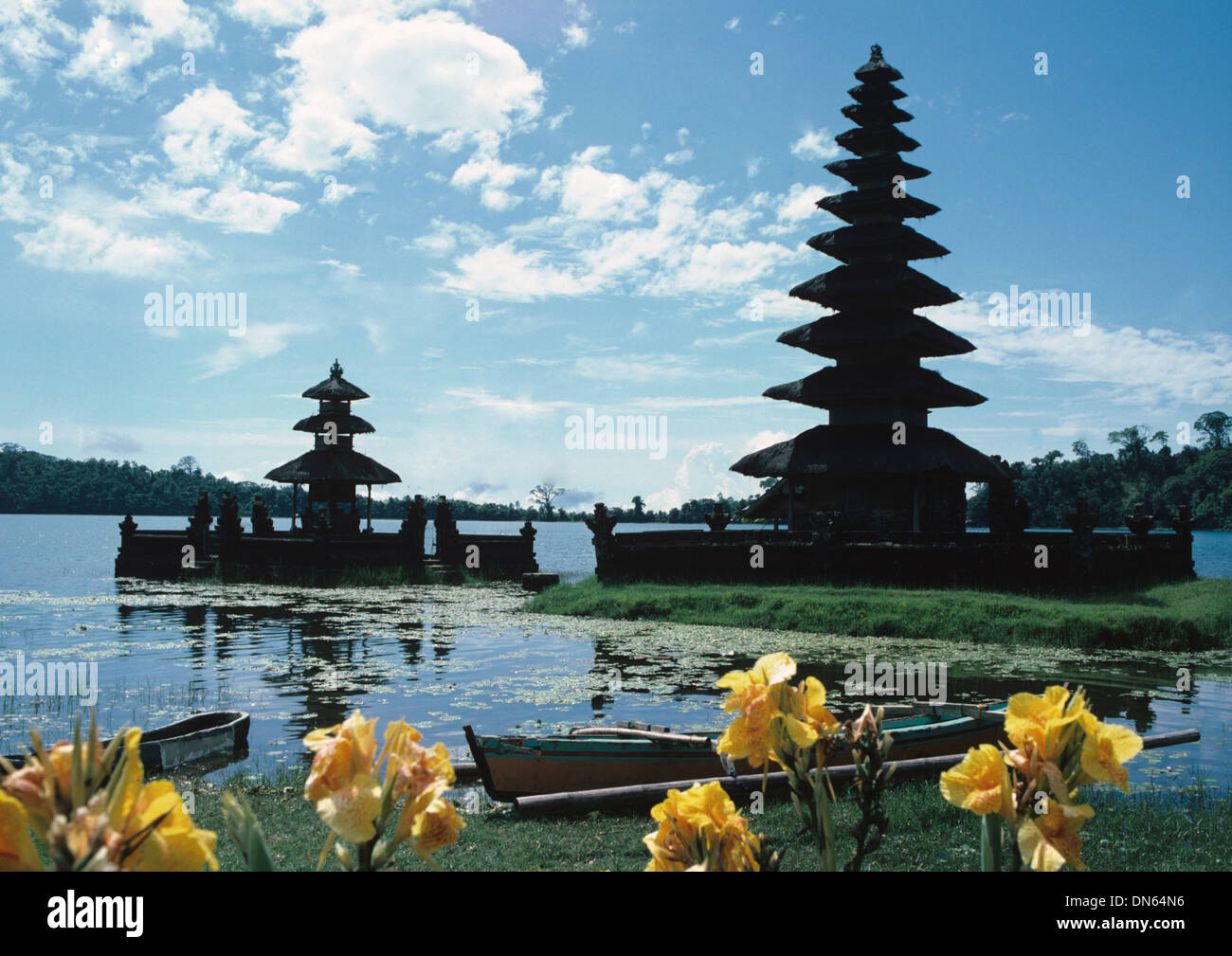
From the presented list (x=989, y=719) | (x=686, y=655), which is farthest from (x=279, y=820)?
(x=686, y=655)

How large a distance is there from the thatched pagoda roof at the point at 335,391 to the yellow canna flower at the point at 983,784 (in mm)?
48343

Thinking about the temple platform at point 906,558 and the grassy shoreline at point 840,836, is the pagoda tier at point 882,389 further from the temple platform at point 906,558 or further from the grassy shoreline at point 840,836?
the grassy shoreline at point 840,836

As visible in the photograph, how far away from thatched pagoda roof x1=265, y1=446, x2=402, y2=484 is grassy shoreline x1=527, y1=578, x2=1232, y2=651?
20.1 m

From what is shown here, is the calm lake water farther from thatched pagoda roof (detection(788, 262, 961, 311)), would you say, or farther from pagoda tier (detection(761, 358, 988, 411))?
thatched pagoda roof (detection(788, 262, 961, 311))

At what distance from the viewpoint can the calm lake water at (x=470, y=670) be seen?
14758 millimetres

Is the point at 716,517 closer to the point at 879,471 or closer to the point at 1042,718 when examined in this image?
the point at 879,471

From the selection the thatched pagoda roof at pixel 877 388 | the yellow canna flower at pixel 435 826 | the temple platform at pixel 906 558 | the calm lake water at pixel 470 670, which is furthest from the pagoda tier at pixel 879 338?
the yellow canna flower at pixel 435 826

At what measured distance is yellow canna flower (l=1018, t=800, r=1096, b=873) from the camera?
132 cm

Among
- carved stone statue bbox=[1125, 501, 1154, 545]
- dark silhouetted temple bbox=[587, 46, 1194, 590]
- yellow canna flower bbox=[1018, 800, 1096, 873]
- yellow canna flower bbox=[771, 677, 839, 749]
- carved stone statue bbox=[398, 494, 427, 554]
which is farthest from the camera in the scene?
carved stone statue bbox=[398, 494, 427, 554]

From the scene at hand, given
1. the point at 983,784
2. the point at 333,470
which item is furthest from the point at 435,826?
the point at 333,470

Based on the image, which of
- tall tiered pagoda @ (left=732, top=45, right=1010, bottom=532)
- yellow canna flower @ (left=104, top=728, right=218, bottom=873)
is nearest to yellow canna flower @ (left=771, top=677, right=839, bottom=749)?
yellow canna flower @ (left=104, top=728, right=218, bottom=873)

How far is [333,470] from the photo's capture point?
1807 inches
